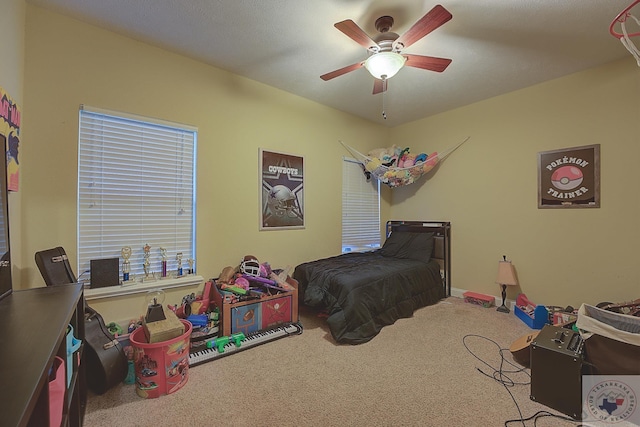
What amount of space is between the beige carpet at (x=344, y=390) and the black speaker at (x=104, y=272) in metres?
0.79

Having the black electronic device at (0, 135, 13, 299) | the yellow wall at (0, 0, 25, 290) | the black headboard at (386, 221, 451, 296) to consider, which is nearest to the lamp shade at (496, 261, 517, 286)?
the black headboard at (386, 221, 451, 296)

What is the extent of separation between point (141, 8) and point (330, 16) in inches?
52.5

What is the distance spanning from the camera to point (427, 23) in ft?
5.41

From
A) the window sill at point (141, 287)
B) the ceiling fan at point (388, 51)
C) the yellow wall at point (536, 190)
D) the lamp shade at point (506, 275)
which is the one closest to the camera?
the ceiling fan at point (388, 51)

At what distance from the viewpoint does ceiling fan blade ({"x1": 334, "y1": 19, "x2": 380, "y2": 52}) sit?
5.49 ft

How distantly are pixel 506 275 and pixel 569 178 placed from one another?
1184 mm

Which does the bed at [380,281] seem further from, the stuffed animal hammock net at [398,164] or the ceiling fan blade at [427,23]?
the ceiling fan blade at [427,23]

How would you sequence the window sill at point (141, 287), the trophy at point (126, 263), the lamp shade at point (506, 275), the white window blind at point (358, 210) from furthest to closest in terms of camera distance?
the white window blind at point (358, 210) → the lamp shade at point (506, 275) → the trophy at point (126, 263) → the window sill at point (141, 287)

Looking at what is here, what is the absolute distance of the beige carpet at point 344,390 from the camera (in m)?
1.50

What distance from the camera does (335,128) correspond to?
3768 mm

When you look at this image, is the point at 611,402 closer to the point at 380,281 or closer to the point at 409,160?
the point at 380,281

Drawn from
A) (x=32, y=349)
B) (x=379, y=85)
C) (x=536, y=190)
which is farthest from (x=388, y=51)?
(x=32, y=349)

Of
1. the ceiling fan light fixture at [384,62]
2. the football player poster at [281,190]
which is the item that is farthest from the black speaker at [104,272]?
the ceiling fan light fixture at [384,62]

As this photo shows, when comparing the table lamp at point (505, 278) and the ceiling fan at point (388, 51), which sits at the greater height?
the ceiling fan at point (388, 51)
